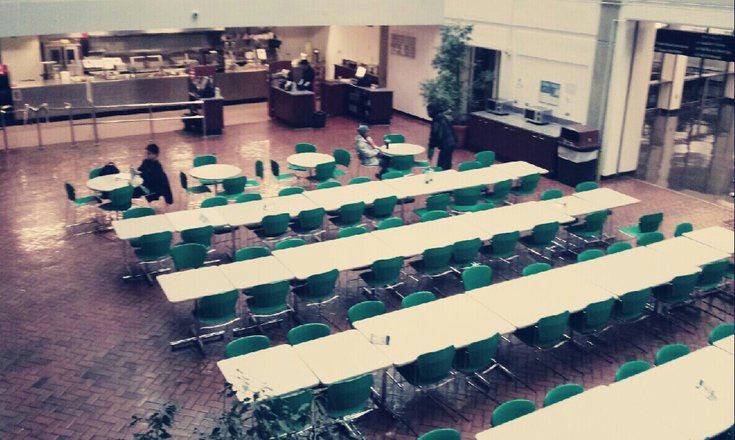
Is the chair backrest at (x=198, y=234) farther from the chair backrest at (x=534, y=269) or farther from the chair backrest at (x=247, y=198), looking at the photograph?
the chair backrest at (x=534, y=269)

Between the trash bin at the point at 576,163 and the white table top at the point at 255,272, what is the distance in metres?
7.87

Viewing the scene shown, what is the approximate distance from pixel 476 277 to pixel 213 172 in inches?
220

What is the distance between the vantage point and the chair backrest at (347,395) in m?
6.50

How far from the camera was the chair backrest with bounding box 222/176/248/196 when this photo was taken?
1215 cm

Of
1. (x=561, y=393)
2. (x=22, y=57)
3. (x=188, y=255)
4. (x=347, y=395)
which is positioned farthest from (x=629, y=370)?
(x=22, y=57)

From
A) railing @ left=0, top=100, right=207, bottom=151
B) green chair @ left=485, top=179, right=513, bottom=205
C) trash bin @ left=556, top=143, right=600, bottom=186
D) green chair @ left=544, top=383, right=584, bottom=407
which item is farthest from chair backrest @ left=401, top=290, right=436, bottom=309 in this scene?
railing @ left=0, top=100, right=207, bottom=151

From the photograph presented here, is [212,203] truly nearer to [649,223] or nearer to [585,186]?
[585,186]

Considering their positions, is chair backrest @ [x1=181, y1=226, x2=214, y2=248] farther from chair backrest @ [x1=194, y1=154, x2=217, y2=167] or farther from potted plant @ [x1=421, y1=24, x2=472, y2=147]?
potted plant @ [x1=421, y1=24, x2=472, y2=147]

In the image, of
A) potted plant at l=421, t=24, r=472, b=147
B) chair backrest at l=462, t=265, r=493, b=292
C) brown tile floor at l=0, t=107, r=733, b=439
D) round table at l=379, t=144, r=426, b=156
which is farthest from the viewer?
potted plant at l=421, t=24, r=472, b=147

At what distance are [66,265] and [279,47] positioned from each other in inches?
572

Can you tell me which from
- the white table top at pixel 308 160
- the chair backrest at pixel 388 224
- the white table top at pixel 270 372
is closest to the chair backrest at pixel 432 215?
the chair backrest at pixel 388 224

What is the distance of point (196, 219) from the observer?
33.6 feet

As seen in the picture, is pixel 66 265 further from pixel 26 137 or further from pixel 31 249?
pixel 26 137

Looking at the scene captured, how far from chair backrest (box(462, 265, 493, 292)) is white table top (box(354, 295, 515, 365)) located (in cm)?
76
